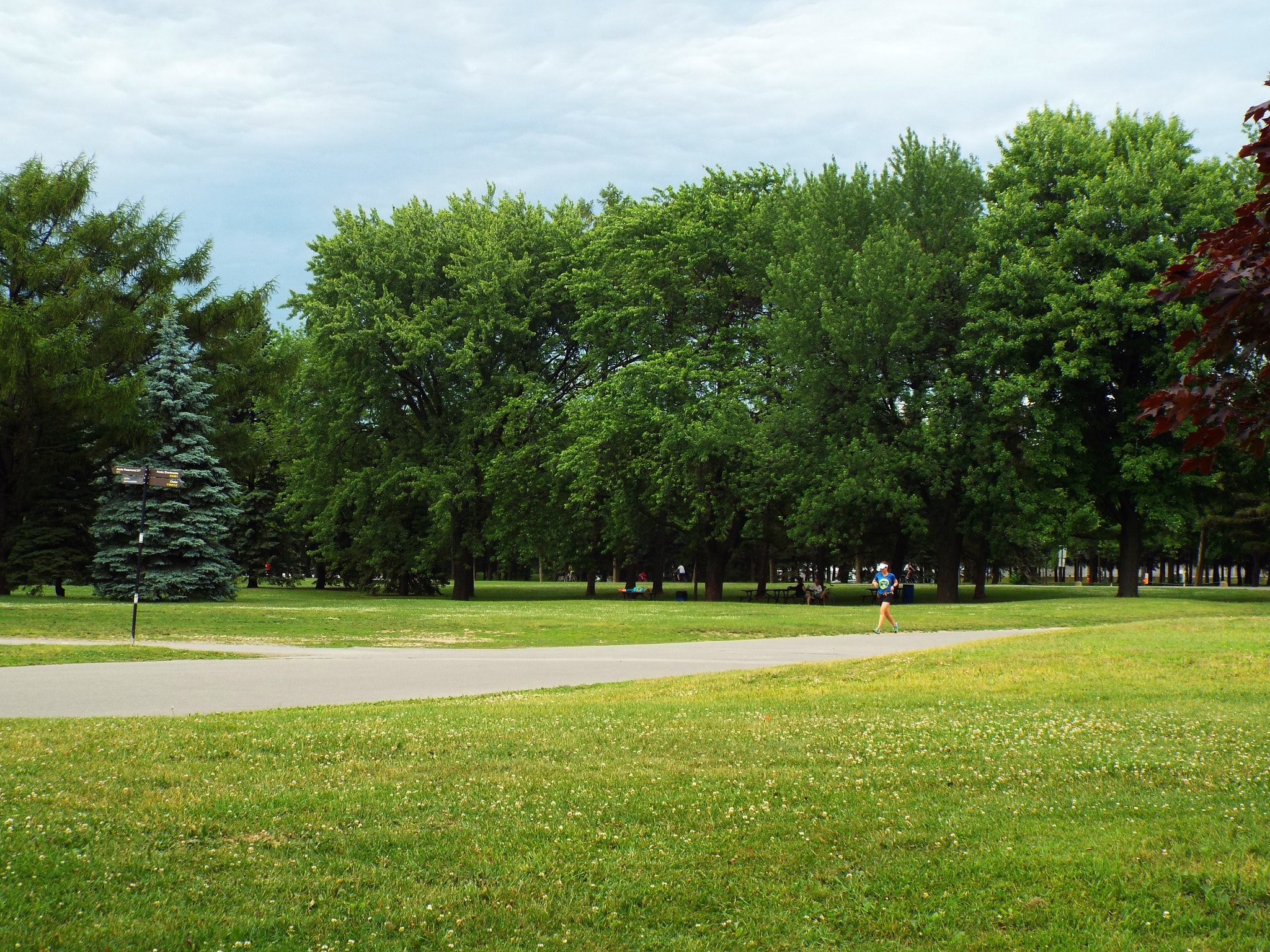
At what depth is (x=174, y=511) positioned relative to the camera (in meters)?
35.7

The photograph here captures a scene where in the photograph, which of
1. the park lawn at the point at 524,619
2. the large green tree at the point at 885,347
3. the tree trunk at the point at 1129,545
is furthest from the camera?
the tree trunk at the point at 1129,545

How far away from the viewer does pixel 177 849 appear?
17.9ft

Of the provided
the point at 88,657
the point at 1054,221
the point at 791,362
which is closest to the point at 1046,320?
the point at 1054,221

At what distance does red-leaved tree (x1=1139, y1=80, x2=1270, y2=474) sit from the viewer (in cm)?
438

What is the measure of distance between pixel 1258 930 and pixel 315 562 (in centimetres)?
6187

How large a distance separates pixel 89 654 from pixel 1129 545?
34726mm

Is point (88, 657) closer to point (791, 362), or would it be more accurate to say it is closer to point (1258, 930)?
point (1258, 930)

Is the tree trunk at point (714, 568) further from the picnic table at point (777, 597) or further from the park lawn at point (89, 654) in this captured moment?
the park lawn at point (89, 654)

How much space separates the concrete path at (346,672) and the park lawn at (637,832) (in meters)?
1.80

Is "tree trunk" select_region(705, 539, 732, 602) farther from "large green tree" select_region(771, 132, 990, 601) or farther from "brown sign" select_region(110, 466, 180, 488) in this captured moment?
"brown sign" select_region(110, 466, 180, 488)

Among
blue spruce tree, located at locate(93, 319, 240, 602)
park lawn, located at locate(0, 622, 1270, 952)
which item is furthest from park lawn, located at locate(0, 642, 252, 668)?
blue spruce tree, located at locate(93, 319, 240, 602)

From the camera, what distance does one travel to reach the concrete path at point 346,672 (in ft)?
36.8

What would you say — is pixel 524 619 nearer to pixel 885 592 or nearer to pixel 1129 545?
pixel 885 592

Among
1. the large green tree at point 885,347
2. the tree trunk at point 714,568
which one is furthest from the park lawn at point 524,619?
the tree trunk at point 714,568
